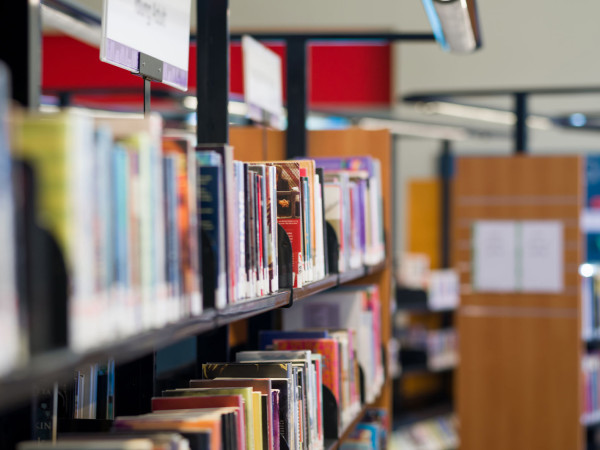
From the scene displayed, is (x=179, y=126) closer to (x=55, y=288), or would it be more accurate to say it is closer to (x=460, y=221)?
(x=460, y=221)

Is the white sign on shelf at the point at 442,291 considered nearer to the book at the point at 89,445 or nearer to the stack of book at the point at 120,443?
the stack of book at the point at 120,443

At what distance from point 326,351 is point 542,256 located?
3.03 m

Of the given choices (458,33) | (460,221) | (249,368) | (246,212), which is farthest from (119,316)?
(460,221)

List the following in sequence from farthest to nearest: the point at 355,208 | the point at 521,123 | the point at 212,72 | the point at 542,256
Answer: the point at 521,123, the point at 542,256, the point at 355,208, the point at 212,72

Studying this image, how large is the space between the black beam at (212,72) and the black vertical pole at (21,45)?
105cm

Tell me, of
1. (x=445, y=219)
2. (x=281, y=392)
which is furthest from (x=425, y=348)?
(x=281, y=392)

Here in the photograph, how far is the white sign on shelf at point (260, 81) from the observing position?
2.97 m

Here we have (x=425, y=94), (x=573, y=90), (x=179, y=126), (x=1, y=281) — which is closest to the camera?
(x=1, y=281)

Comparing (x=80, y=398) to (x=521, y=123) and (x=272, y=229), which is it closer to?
(x=272, y=229)

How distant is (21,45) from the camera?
1234 mm

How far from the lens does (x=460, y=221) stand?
5.44m

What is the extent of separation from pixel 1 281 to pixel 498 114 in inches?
219

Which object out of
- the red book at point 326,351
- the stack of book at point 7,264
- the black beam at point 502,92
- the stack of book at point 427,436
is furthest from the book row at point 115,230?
the stack of book at point 427,436

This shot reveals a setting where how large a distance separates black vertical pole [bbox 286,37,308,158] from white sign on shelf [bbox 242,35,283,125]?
0.29 m
